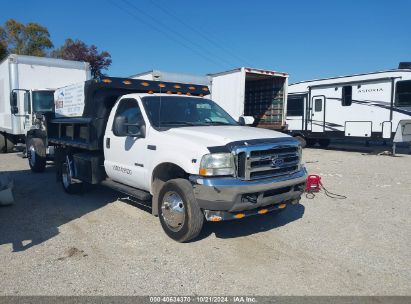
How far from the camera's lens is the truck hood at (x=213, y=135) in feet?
15.2

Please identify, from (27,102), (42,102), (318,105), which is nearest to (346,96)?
(318,105)

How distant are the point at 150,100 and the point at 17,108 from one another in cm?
847

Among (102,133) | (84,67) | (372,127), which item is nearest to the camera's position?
(102,133)

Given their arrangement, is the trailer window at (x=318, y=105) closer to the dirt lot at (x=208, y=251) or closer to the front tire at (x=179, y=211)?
the dirt lot at (x=208, y=251)

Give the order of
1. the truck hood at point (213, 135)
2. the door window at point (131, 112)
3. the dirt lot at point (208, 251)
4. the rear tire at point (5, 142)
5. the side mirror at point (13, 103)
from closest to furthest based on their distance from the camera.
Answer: the dirt lot at point (208, 251) < the truck hood at point (213, 135) < the door window at point (131, 112) < the side mirror at point (13, 103) < the rear tire at point (5, 142)

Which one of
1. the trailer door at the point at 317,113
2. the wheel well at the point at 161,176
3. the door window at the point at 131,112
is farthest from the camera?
the trailer door at the point at 317,113

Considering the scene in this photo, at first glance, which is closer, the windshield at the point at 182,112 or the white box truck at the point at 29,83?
the windshield at the point at 182,112

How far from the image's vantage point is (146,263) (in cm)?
430

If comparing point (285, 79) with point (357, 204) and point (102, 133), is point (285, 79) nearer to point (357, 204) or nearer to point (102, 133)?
point (357, 204)

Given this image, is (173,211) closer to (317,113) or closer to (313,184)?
(313,184)

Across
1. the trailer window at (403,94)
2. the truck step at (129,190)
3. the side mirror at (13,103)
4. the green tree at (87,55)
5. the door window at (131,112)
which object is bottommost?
the truck step at (129,190)

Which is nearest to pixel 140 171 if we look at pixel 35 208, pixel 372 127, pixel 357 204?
pixel 35 208

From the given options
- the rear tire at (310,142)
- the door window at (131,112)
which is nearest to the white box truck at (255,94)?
the rear tire at (310,142)

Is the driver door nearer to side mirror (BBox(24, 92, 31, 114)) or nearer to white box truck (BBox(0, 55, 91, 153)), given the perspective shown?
white box truck (BBox(0, 55, 91, 153))
